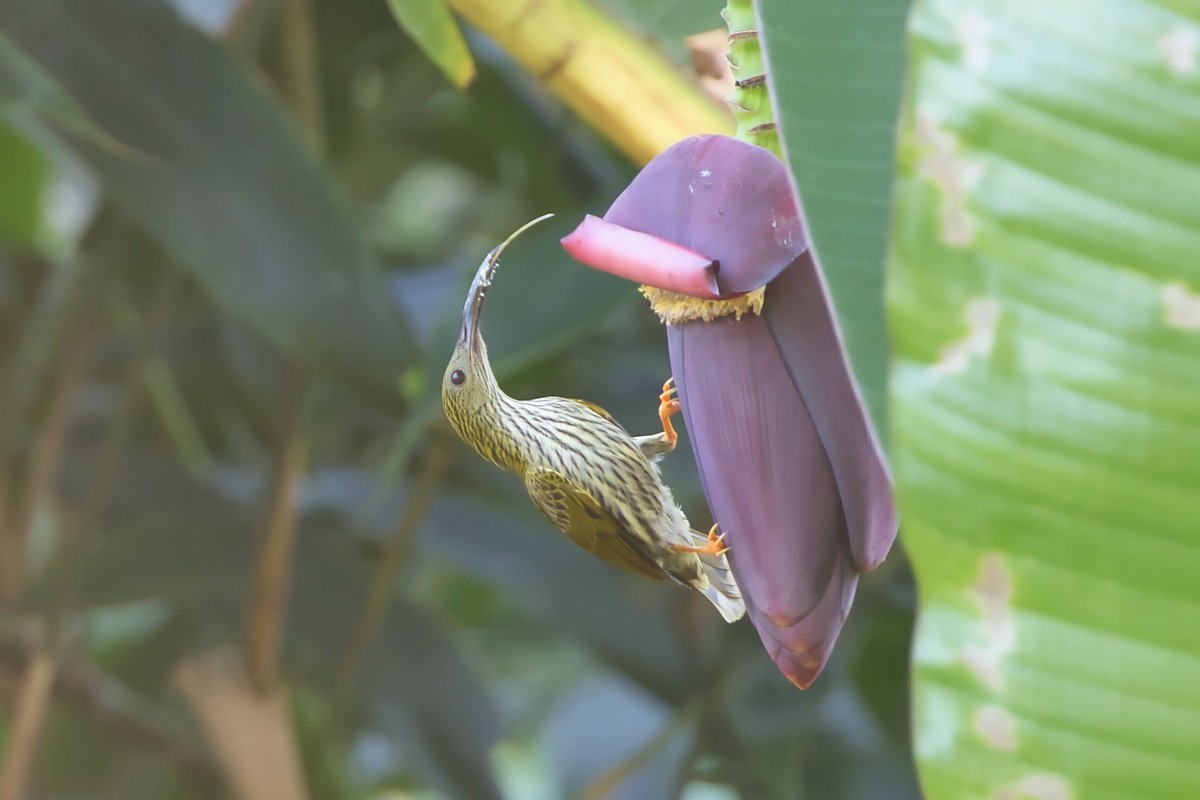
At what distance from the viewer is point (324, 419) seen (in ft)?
2.56

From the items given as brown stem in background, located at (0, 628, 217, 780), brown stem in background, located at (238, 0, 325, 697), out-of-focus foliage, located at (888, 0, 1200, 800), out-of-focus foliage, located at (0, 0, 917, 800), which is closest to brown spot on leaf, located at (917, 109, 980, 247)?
out-of-focus foliage, located at (888, 0, 1200, 800)

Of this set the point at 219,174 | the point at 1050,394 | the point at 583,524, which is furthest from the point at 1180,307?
the point at 219,174

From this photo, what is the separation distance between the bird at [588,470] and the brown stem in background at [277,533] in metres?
0.33

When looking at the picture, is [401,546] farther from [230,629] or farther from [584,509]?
[584,509]

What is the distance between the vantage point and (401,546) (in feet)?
1.87

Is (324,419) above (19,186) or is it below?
below

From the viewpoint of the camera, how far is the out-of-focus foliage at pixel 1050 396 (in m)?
0.14

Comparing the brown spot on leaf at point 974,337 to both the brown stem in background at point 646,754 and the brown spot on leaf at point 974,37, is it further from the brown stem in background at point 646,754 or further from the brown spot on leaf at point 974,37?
the brown stem in background at point 646,754

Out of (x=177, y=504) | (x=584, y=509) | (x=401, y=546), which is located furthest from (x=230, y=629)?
(x=584, y=509)

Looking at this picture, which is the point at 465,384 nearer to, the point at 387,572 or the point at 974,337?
the point at 974,337

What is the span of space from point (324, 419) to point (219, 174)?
35 cm

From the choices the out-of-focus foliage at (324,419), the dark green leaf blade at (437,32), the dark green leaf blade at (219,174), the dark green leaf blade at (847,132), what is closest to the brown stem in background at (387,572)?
the out-of-focus foliage at (324,419)

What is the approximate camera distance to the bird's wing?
0.23m

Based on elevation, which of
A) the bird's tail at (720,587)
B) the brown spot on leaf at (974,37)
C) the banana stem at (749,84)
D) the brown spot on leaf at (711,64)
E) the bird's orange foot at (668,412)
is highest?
the brown spot on leaf at (974,37)
